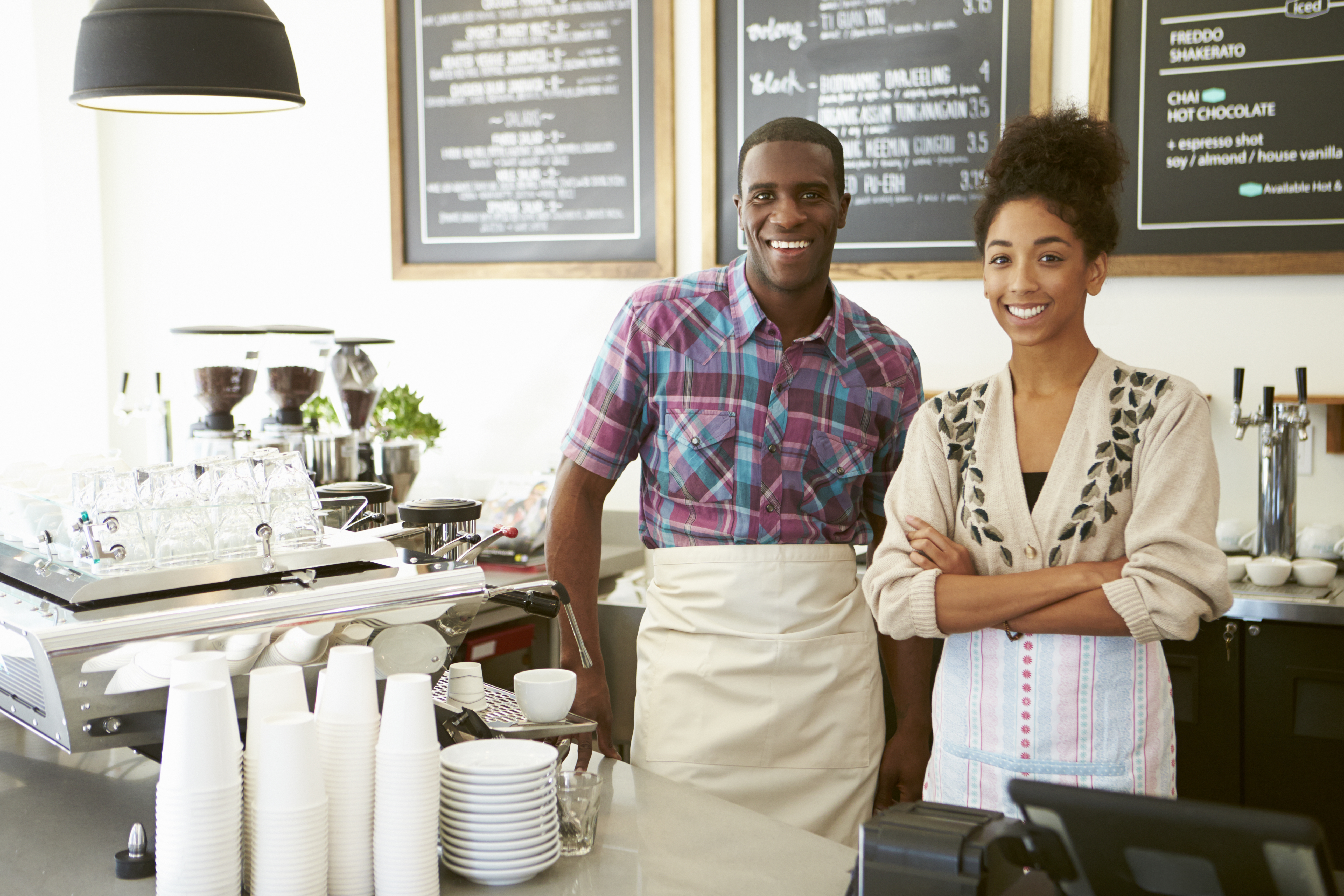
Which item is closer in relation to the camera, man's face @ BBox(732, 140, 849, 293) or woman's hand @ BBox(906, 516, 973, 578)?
woman's hand @ BBox(906, 516, 973, 578)

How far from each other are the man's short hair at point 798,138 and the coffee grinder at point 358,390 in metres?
1.56

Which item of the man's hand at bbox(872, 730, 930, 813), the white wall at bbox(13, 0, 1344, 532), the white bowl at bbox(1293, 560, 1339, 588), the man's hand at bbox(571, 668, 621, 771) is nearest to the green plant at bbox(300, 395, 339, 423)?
the white wall at bbox(13, 0, 1344, 532)

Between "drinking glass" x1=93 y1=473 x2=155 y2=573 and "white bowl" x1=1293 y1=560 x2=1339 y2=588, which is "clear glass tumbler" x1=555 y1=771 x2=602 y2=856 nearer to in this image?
"drinking glass" x1=93 y1=473 x2=155 y2=573

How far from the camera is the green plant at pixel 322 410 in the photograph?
3.31 meters

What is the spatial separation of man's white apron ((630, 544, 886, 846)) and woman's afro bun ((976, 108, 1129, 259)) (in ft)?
1.98

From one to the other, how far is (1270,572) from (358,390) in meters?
2.19

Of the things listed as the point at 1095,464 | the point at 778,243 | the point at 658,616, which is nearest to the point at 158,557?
the point at 658,616

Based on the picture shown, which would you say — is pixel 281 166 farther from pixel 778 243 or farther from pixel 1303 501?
pixel 1303 501

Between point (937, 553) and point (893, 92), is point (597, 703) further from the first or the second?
point (893, 92)

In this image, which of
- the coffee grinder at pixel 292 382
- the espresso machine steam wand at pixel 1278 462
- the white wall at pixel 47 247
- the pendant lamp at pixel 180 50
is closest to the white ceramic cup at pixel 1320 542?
the espresso machine steam wand at pixel 1278 462

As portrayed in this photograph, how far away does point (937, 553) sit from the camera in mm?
1488

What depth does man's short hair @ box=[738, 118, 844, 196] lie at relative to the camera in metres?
1.79

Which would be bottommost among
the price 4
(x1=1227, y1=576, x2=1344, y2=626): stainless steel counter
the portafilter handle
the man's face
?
(x1=1227, y1=576, x2=1344, y2=626): stainless steel counter

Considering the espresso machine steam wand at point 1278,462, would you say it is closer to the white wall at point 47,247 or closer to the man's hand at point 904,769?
the man's hand at point 904,769
